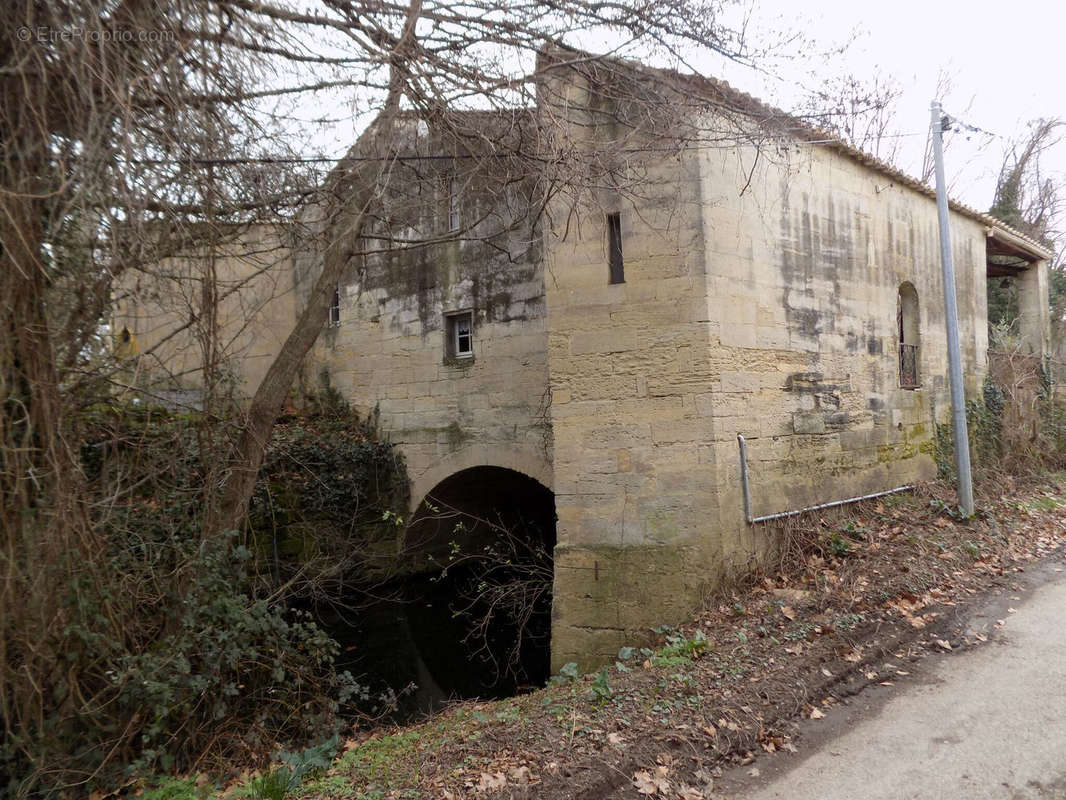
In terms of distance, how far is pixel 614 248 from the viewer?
6.30m

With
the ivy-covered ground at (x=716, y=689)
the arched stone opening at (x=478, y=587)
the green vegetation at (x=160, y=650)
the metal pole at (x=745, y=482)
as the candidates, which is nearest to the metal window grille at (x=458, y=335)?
the arched stone opening at (x=478, y=587)

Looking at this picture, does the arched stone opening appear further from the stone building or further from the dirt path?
the dirt path

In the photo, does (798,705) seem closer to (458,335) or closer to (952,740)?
(952,740)

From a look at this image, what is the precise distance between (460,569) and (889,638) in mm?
8086

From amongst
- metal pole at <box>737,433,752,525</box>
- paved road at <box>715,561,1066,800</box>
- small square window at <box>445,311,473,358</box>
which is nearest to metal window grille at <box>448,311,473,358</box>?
small square window at <box>445,311,473,358</box>

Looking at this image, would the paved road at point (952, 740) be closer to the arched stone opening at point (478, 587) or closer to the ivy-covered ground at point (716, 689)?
the ivy-covered ground at point (716, 689)

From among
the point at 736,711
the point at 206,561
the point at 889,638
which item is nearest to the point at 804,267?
the point at 889,638

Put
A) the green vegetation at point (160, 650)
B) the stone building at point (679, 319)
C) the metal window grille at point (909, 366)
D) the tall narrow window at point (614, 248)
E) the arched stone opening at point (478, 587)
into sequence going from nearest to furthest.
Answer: the green vegetation at point (160, 650), the stone building at point (679, 319), the tall narrow window at point (614, 248), the arched stone opening at point (478, 587), the metal window grille at point (909, 366)

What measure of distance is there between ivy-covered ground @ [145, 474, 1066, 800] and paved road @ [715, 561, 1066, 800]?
0.18 meters

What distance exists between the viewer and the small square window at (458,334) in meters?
9.61

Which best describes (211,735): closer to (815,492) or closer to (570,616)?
(570,616)

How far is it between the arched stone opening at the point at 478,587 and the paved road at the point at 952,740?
3.34 meters

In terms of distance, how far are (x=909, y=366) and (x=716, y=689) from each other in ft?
20.8

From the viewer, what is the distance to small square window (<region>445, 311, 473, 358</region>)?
961 cm
